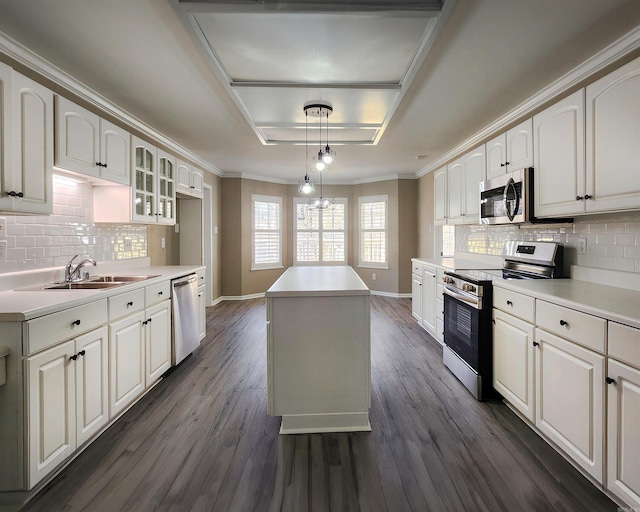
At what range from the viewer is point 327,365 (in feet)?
6.78

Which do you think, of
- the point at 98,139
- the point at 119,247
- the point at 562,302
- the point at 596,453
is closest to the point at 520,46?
the point at 562,302

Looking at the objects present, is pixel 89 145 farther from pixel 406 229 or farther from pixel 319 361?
pixel 406 229

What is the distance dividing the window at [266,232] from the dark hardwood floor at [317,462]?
391cm

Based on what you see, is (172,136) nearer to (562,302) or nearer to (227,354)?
(227,354)

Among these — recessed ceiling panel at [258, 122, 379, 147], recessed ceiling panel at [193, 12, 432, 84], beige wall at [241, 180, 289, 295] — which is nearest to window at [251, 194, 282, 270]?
beige wall at [241, 180, 289, 295]

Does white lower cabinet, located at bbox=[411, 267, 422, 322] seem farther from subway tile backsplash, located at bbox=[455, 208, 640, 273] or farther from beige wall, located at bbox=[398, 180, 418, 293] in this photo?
beige wall, located at bbox=[398, 180, 418, 293]

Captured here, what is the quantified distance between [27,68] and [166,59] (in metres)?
0.89

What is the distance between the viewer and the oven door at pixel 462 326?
2.51 meters

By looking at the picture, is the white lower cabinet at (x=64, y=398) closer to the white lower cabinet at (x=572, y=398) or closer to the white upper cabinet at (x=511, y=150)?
the white lower cabinet at (x=572, y=398)

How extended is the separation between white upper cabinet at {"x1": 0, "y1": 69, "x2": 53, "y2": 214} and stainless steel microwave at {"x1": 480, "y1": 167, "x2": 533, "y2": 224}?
340 centimetres

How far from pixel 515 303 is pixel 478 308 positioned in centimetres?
35

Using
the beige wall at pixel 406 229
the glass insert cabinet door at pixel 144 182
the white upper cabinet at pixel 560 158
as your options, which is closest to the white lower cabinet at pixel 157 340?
the glass insert cabinet door at pixel 144 182

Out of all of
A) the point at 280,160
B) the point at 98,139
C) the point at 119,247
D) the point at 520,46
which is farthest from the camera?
the point at 280,160

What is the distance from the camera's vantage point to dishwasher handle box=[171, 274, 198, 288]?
2.96m
